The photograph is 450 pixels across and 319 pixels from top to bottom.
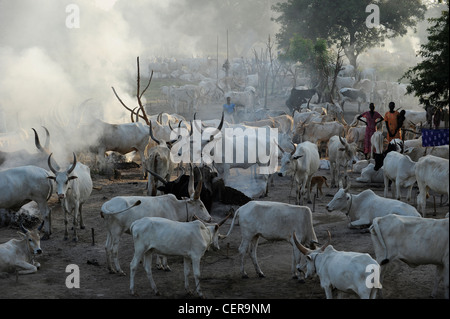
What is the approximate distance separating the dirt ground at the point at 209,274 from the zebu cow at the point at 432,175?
773 mm

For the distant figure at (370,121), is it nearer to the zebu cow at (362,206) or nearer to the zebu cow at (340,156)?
the zebu cow at (340,156)

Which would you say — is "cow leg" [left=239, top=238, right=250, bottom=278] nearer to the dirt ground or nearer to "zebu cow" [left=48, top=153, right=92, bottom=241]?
the dirt ground

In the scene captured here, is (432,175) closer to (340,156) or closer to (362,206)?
(362,206)

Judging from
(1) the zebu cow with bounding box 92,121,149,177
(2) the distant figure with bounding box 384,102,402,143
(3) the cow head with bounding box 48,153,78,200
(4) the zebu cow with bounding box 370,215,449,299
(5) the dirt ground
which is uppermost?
(2) the distant figure with bounding box 384,102,402,143

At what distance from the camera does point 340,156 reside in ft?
51.3

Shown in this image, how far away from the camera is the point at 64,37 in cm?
2831

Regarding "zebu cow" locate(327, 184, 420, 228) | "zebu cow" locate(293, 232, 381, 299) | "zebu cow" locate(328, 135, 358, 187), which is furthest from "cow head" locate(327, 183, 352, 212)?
"zebu cow" locate(328, 135, 358, 187)

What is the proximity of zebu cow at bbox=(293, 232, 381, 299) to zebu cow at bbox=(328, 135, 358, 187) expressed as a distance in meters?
7.73

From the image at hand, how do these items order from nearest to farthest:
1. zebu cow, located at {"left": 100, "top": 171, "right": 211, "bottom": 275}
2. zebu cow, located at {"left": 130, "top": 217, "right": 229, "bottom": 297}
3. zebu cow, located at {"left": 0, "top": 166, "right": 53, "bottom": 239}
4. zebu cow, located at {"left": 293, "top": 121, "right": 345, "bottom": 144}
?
zebu cow, located at {"left": 130, "top": 217, "right": 229, "bottom": 297}, zebu cow, located at {"left": 100, "top": 171, "right": 211, "bottom": 275}, zebu cow, located at {"left": 0, "top": 166, "right": 53, "bottom": 239}, zebu cow, located at {"left": 293, "top": 121, "right": 345, "bottom": 144}

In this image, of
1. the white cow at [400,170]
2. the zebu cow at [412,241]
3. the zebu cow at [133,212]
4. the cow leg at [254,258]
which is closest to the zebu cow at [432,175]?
the white cow at [400,170]

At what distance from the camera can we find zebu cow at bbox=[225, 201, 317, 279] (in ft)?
30.7

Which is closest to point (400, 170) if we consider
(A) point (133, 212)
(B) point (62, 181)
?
(A) point (133, 212)

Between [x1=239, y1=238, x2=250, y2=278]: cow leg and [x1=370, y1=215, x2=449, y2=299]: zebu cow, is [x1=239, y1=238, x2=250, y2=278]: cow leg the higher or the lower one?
the lower one

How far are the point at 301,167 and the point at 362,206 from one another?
3.08 meters
